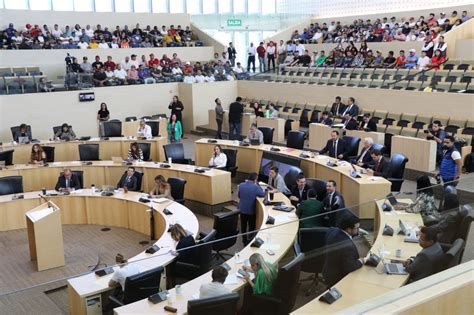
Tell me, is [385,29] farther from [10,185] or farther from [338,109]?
[10,185]

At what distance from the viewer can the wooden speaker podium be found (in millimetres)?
8953

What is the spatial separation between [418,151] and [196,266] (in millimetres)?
7976

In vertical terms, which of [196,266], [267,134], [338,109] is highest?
[338,109]

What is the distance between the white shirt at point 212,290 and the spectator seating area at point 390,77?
12380 mm

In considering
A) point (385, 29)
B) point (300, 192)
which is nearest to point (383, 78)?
point (385, 29)

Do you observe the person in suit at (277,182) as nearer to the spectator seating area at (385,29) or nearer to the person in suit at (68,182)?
the person in suit at (68,182)

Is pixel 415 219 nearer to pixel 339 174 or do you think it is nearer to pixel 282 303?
pixel 282 303

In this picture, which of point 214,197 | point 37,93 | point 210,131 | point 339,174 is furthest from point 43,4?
point 339,174

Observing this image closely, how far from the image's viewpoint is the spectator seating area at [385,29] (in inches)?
850

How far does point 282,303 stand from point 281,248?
1204mm

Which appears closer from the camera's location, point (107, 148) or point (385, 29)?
point (107, 148)

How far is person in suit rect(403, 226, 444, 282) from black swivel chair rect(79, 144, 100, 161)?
9.93 m

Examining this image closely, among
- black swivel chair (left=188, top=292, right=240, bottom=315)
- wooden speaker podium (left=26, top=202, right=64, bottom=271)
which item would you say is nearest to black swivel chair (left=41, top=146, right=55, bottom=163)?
wooden speaker podium (left=26, top=202, right=64, bottom=271)

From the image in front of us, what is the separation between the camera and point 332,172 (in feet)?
37.5
